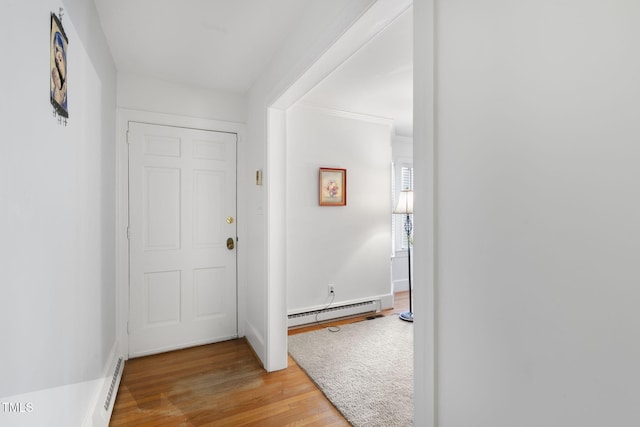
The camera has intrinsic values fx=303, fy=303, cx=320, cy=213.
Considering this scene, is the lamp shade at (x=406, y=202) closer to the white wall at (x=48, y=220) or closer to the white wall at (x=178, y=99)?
the white wall at (x=178, y=99)

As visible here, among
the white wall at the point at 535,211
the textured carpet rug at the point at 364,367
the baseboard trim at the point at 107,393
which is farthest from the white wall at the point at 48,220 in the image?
the textured carpet rug at the point at 364,367

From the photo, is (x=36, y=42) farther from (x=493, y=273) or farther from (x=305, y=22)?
(x=493, y=273)

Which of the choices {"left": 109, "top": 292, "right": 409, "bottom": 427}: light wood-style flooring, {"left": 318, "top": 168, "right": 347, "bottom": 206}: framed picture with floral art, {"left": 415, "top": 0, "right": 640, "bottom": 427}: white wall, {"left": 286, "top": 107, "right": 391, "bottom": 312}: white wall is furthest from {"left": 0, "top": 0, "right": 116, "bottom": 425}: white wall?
A: {"left": 318, "top": 168, "right": 347, "bottom": 206}: framed picture with floral art

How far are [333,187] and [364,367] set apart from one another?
187 cm

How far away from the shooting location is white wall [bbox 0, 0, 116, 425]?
79cm

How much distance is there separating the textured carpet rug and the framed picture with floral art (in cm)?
138

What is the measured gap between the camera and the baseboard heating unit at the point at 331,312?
3.27 metres

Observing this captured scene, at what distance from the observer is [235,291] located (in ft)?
9.86

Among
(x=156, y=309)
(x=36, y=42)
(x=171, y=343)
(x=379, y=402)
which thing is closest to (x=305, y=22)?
(x=36, y=42)

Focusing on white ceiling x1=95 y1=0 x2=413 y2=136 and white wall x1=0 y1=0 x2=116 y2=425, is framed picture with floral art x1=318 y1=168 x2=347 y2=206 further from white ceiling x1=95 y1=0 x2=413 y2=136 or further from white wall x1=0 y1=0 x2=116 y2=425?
white wall x1=0 y1=0 x2=116 y2=425

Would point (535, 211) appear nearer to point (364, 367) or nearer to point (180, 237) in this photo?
point (364, 367)

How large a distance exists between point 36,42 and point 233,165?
2047 mm

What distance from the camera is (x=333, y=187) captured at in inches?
137

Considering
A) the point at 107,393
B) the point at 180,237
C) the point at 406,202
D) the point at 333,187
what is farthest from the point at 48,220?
the point at 406,202
